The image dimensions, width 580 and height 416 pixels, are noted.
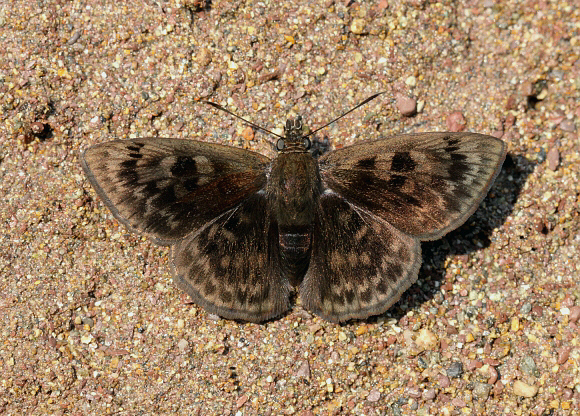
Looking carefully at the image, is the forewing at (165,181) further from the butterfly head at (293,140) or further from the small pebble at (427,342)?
the small pebble at (427,342)

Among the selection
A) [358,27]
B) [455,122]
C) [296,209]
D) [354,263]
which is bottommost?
[354,263]

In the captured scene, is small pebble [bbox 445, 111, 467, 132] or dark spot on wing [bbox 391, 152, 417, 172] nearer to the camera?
dark spot on wing [bbox 391, 152, 417, 172]

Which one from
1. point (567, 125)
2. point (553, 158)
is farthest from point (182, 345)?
point (567, 125)

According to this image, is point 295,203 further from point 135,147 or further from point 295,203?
point 135,147

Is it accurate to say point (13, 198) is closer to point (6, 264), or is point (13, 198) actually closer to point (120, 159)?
point (6, 264)

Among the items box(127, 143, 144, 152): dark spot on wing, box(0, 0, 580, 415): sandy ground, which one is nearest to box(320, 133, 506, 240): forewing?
box(0, 0, 580, 415): sandy ground

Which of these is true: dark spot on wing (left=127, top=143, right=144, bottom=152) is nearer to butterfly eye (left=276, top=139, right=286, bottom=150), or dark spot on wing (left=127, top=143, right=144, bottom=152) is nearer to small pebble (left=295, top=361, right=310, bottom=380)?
butterfly eye (left=276, top=139, right=286, bottom=150)

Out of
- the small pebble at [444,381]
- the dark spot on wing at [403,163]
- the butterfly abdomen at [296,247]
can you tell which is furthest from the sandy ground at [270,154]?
the dark spot on wing at [403,163]

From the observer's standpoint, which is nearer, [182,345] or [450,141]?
[450,141]
